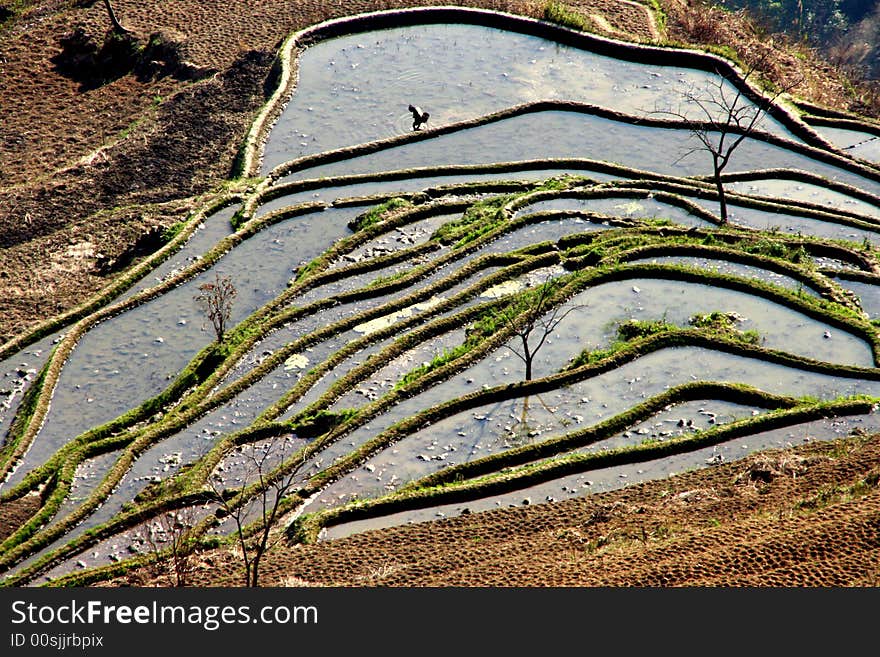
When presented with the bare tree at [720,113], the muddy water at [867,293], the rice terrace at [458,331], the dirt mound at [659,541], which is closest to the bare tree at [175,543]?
the rice terrace at [458,331]

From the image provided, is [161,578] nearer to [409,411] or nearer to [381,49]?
[409,411]

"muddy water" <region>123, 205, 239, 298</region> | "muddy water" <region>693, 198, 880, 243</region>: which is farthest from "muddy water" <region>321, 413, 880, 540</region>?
"muddy water" <region>123, 205, 239, 298</region>

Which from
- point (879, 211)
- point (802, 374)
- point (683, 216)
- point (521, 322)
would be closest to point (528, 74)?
point (683, 216)

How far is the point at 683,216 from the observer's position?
3175 cm

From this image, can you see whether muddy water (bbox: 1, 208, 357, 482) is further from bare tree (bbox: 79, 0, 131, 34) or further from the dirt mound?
bare tree (bbox: 79, 0, 131, 34)

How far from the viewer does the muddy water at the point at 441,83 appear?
37.8 meters

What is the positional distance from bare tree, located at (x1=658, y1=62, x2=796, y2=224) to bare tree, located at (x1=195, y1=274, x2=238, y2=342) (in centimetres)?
1733

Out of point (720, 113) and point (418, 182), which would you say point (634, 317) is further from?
point (720, 113)

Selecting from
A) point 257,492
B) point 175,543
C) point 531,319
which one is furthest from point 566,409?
point 175,543

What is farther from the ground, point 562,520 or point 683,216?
point 683,216

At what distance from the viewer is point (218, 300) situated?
28516mm

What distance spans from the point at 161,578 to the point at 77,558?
108 inches

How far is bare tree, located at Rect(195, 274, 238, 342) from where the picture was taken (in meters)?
27.0

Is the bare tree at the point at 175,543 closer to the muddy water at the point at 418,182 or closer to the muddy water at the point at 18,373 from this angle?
the muddy water at the point at 18,373
